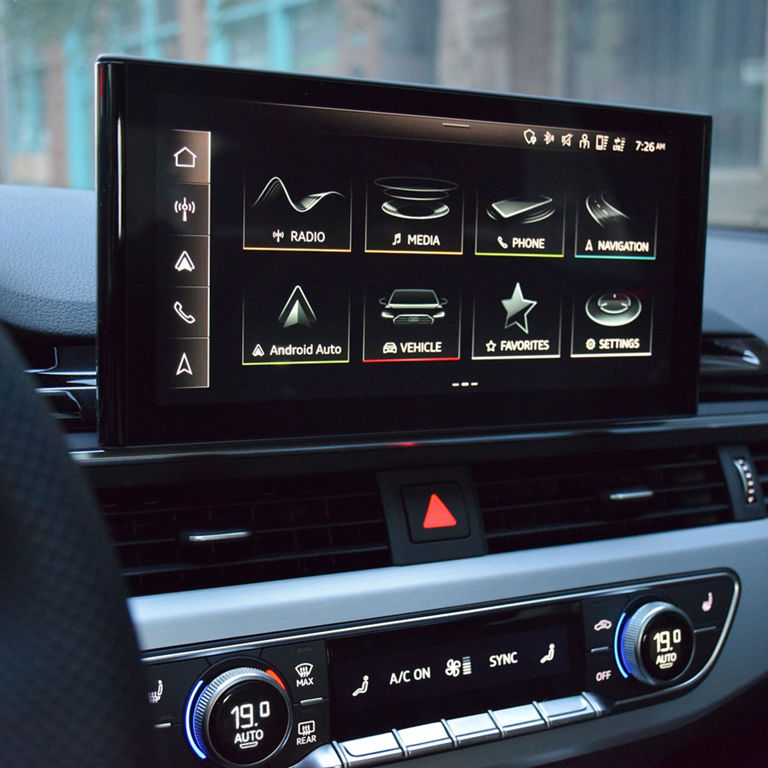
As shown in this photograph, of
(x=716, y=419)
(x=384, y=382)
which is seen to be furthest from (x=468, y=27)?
(x=384, y=382)

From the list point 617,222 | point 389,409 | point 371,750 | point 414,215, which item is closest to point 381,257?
point 414,215

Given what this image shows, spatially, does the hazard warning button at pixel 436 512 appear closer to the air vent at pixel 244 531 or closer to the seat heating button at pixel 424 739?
the air vent at pixel 244 531

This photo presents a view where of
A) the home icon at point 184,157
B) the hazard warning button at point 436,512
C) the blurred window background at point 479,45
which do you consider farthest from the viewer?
the blurred window background at point 479,45

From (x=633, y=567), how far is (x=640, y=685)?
16cm

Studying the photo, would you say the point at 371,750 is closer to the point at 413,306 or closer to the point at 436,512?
the point at 436,512

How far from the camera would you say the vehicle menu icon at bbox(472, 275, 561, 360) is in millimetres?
1266

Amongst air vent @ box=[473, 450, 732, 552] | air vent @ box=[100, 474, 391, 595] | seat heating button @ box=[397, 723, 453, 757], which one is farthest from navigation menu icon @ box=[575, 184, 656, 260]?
seat heating button @ box=[397, 723, 453, 757]

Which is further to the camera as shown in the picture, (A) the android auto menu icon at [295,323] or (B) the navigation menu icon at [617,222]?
(B) the navigation menu icon at [617,222]

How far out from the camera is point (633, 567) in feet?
4.65

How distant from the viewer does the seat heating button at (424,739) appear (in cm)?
125

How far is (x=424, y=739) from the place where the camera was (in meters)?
1.26

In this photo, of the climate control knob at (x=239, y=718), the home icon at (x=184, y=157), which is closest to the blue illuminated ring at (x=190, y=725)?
the climate control knob at (x=239, y=718)

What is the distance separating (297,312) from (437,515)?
329mm

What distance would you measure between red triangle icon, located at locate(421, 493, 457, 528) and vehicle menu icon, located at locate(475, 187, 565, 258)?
0.32m
